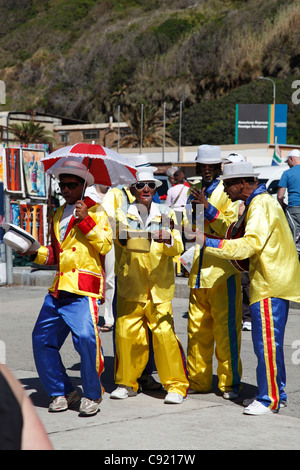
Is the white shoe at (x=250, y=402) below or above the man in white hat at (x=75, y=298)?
below

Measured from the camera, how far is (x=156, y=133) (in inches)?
2525

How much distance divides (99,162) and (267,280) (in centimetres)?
159

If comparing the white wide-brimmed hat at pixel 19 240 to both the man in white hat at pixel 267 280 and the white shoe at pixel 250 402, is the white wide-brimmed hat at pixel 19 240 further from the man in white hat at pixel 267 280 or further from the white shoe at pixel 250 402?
the white shoe at pixel 250 402

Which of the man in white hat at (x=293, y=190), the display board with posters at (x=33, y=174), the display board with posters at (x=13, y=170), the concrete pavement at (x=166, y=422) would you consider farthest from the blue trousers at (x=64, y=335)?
the display board with posters at (x=33, y=174)

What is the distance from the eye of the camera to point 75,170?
17.0 feet

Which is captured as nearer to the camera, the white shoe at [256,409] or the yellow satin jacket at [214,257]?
the white shoe at [256,409]

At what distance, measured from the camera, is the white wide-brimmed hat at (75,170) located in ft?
17.0

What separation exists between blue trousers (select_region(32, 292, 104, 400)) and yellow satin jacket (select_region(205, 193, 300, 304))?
94 cm

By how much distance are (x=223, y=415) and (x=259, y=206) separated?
1.44 meters

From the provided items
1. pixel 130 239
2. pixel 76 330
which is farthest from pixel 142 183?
pixel 76 330

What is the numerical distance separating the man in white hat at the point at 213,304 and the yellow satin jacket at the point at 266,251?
441 millimetres

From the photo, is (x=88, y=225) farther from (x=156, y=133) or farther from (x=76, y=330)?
(x=156, y=133)

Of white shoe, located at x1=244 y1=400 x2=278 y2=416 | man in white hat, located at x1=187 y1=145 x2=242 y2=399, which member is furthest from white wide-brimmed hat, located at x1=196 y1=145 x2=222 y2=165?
white shoe, located at x1=244 y1=400 x2=278 y2=416

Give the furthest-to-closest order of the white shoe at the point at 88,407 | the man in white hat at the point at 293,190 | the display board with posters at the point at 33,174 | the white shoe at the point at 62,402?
the display board with posters at the point at 33,174
the man in white hat at the point at 293,190
the white shoe at the point at 62,402
the white shoe at the point at 88,407
